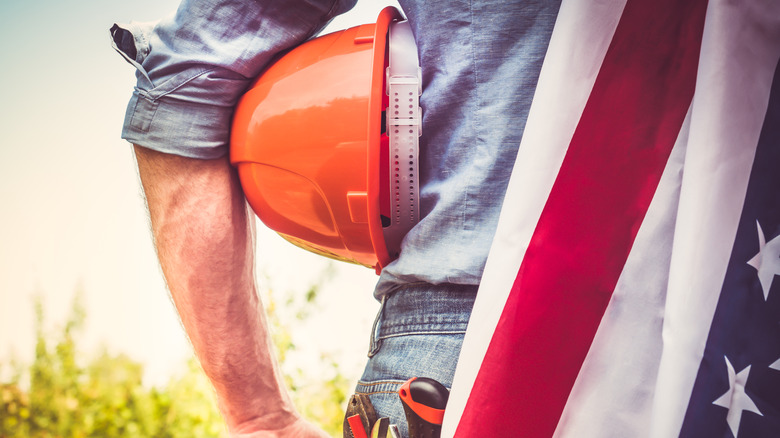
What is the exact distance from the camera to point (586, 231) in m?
0.61

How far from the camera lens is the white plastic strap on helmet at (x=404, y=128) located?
29.1 inches

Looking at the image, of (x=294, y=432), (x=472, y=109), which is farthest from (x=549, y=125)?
(x=294, y=432)

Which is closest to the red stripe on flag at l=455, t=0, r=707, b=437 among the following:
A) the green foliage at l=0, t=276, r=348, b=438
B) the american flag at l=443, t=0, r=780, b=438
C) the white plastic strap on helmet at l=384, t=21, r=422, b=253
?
the american flag at l=443, t=0, r=780, b=438

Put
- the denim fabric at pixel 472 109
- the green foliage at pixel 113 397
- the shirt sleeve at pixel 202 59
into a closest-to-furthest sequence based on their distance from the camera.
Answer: the denim fabric at pixel 472 109 → the shirt sleeve at pixel 202 59 → the green foliage at pixel 113 397

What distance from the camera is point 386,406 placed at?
766 mm

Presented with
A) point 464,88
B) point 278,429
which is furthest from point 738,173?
point 278,429

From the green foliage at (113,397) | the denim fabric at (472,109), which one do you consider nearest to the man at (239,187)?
the denim fabric at (472,109)

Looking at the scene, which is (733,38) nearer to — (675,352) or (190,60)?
(675,352)

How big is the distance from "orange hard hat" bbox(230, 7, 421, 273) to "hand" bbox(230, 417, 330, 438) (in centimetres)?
43

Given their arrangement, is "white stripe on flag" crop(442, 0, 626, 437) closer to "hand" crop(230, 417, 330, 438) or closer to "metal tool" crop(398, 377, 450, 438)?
"metal tool" crop(398, 377, 450, 438)

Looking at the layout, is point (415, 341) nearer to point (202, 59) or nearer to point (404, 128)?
point (404, 128)

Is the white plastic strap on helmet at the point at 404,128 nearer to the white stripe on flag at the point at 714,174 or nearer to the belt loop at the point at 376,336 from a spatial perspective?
the belt loop at the point at 376,336

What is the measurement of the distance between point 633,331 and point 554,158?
0.20m

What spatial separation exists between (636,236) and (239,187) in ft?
2.08
